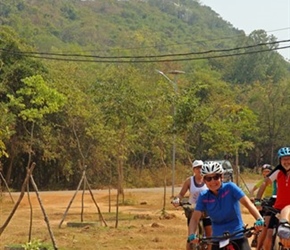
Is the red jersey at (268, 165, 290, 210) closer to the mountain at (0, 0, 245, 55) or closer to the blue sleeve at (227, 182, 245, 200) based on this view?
the blue sleeve at (227, 182, 245, 200)

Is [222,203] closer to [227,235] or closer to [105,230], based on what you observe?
[227,235]

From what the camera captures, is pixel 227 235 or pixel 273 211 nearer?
pixel 227 235

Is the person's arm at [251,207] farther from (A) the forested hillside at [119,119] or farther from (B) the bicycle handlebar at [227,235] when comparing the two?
(A) the forested hillside at [119,119]

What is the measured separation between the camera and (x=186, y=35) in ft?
456

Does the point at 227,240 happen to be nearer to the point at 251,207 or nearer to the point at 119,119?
the point at 251,207

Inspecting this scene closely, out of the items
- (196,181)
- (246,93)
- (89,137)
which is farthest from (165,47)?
(196,181)

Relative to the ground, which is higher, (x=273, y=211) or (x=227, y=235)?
(x=273, y=211)

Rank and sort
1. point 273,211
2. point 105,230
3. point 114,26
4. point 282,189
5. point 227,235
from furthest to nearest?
point 114,26 < point 105,230 < point 273,211 < point 282,189 < point 227,235

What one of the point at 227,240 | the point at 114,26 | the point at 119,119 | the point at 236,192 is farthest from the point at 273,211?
the point at 114,26

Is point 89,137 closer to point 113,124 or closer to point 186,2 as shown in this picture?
point 113,124

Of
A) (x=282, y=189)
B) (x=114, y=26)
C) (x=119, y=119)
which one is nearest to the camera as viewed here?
(x=282, y=189)

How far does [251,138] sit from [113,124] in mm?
30440

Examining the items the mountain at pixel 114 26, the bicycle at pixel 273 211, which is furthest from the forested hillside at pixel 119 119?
the mountain at pixel 114 26

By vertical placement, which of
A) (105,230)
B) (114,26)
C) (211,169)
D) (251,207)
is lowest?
(105,230)
